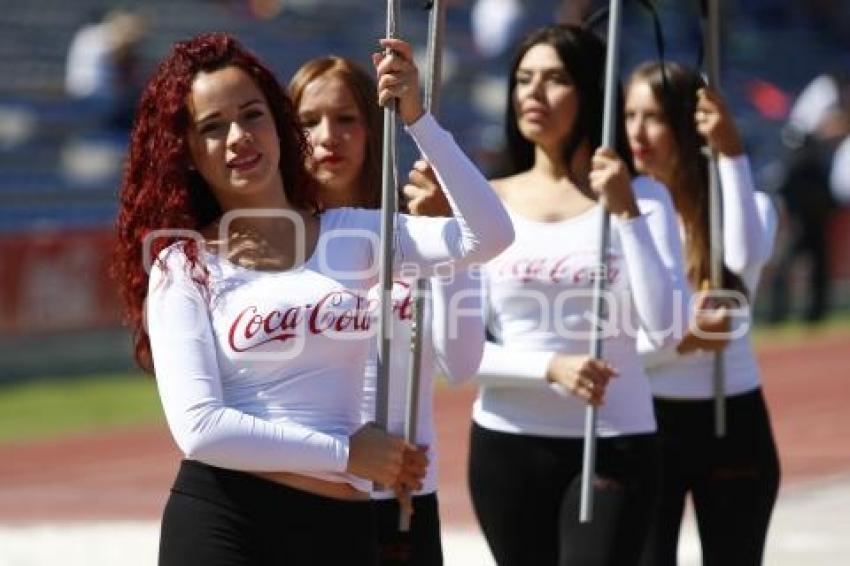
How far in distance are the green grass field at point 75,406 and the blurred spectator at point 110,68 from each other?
88.7 inches

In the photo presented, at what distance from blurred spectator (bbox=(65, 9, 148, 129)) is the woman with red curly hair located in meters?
13.0

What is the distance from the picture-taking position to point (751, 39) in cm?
2725

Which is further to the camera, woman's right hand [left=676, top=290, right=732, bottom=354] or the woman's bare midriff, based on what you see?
woman's right hand [left=676, top=290, right=732, bottom=354]

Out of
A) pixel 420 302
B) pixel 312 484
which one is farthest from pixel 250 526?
pixel 420 302

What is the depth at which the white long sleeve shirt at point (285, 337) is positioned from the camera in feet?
13.8

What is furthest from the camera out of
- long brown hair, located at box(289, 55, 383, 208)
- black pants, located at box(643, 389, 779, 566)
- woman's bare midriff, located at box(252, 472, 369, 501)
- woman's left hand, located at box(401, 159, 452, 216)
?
black pants, located at box(643, 389, 779, 566)

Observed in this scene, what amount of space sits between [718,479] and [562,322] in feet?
2.49

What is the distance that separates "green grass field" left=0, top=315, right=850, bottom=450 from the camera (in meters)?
14.3

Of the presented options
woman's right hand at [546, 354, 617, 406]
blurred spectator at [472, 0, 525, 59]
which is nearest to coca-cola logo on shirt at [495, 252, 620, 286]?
woman's right hand at [546, 354, 617, 406]

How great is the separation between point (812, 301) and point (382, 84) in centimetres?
1688

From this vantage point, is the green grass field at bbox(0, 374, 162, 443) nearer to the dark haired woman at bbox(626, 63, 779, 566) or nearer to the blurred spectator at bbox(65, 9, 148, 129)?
the blurred spectator at bbox(65, 9, 148, 129)

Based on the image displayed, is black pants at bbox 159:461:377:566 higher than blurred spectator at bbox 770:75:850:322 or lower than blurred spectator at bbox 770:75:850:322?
higher

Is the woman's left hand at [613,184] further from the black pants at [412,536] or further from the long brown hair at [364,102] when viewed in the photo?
the black pants at [412,536]

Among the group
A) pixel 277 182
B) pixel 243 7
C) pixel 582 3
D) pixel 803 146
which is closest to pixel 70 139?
pixel 243 7
